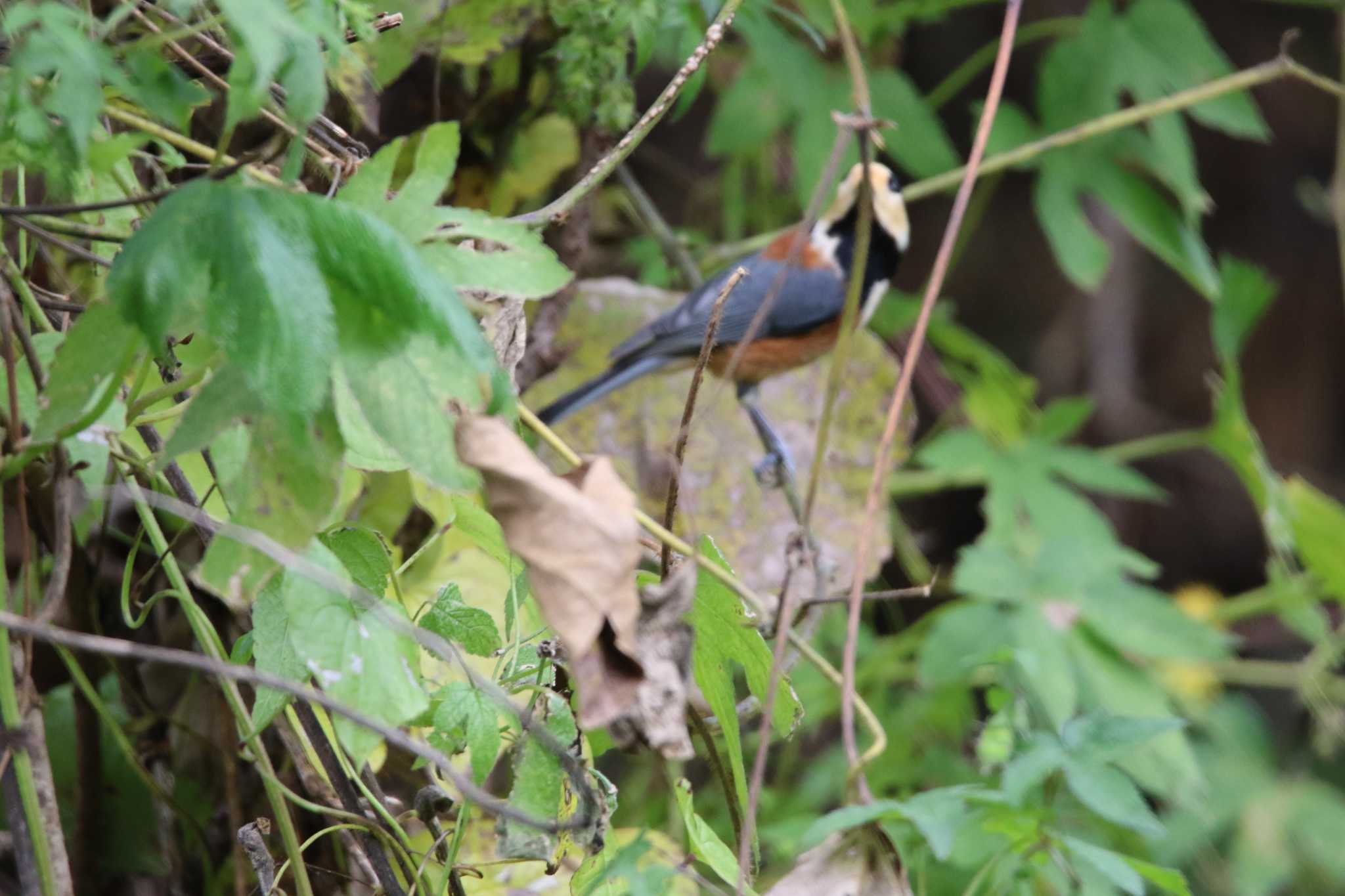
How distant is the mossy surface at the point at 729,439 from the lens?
6.77ft

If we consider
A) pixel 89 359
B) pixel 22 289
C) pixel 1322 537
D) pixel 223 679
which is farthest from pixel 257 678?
pixel 1322 537

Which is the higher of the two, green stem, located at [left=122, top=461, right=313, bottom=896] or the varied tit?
green stem, located at [left=122, top=461, right=313, bottom=896]

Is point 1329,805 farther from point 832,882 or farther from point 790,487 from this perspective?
point 832,882

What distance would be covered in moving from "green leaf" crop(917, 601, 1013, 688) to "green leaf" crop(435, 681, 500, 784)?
4.50 feet

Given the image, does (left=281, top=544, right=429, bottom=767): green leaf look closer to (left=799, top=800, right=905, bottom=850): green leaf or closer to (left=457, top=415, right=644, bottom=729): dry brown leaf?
(left=457, top=415, right=644, bottom=729): dry brown leaf

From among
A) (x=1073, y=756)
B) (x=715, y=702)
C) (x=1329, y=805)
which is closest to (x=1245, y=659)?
(x=1329, y=805)

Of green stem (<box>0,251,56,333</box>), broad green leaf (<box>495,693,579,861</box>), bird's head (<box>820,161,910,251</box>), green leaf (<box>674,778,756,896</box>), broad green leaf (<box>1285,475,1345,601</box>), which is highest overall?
green stem (<box>0,251,56,333</box>)

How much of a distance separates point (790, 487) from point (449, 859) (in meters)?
1.08

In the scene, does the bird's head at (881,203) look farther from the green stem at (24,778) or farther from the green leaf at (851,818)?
the green stem at (24,778)

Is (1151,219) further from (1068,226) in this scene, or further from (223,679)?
(223,679)

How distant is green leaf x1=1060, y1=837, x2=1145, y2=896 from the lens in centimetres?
106

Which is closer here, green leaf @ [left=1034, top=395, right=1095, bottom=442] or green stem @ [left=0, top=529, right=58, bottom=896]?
green stem @ [left=0, top=529, right=58, bottom=896]

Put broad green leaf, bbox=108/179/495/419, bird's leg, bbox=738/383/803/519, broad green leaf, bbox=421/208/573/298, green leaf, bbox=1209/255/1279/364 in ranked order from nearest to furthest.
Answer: broad green leaf, bbox=108/179/495/419, broad green leaf, bbox=421/208/573/298, bird's leg, bbox=738/383/803/519, green leaf, bbox=1209/255/1279/364

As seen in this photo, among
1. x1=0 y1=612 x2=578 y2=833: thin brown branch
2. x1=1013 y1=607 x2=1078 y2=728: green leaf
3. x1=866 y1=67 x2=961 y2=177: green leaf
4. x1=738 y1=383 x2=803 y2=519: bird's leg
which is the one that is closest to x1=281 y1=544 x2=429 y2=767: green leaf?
x1=0 y1=612 x2=578 y2=833: thin brown branch
